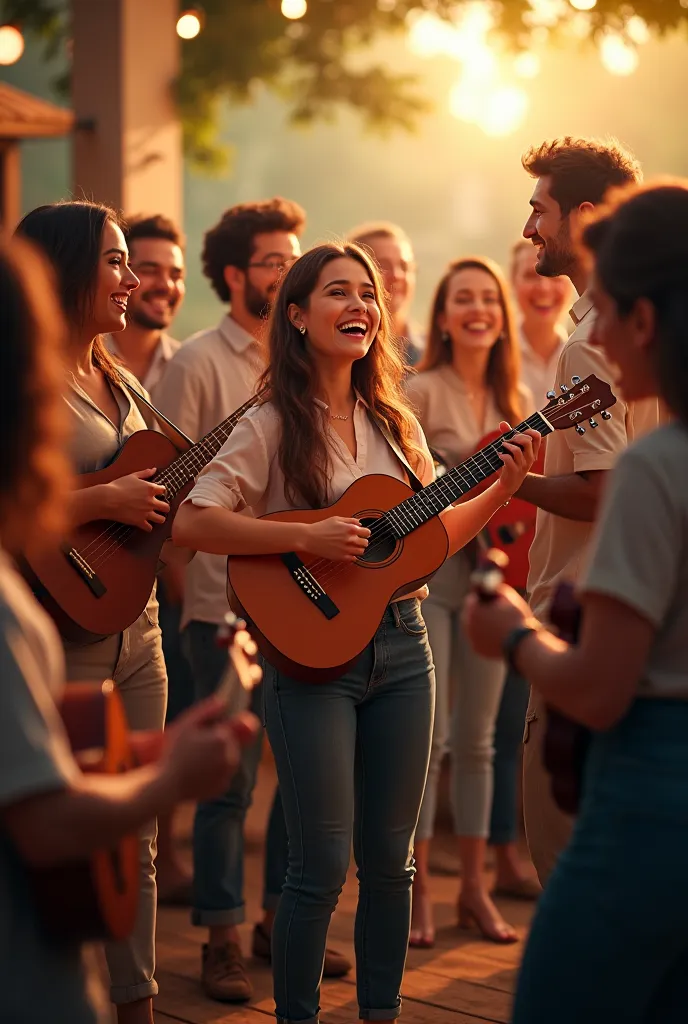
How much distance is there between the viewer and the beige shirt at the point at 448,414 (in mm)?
4547

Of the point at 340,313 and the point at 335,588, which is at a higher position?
the point at 340,313

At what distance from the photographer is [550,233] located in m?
3.08

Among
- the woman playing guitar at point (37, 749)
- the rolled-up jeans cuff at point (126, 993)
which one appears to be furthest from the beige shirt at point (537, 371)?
the woman playing guitar at point (37, 749)

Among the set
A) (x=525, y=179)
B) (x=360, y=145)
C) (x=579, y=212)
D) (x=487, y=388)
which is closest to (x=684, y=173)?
(x=525, y=179)

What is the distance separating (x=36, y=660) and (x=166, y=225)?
333cm

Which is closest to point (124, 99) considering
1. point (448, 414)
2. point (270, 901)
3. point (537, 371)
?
point (537, 371)

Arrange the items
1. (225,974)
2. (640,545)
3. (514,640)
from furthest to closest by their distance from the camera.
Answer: (225,974), (514,640), (640,545)

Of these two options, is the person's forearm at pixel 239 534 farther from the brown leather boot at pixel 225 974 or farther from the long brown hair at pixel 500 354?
the long brown hair at pixel 500 354

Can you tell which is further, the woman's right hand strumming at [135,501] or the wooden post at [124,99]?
the wooden post at [124,99]

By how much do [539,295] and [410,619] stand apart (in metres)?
2.74

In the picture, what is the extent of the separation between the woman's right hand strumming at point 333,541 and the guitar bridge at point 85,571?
499 millimetres

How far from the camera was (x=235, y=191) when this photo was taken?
16.0m

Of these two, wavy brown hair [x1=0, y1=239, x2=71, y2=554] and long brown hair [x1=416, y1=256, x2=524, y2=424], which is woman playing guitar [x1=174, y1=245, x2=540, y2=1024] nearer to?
wavy brown hair [x1=0, y1=239, x2=71, y2=554]

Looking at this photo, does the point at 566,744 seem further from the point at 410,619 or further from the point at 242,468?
the point at 242,468
